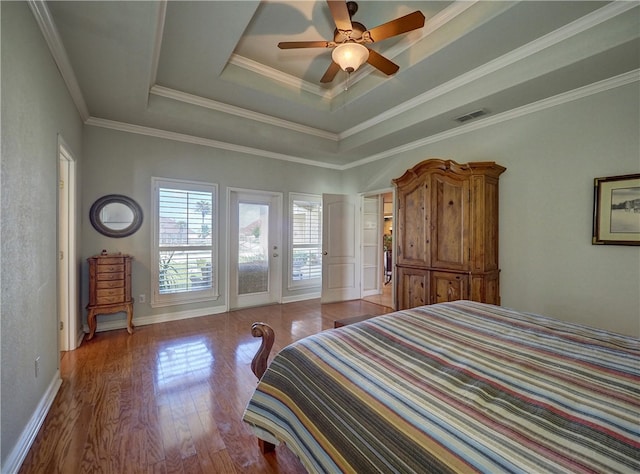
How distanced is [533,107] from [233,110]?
351 cm

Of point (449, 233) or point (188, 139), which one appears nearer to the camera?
point (449, 233)

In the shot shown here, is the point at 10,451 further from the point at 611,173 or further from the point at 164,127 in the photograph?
the point at 611,173

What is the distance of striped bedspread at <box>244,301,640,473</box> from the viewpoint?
743mm

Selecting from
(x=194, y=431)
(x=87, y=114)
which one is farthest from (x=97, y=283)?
(x=194, y=431)

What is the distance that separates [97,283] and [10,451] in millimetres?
2103

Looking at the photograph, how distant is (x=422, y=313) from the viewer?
193 cm

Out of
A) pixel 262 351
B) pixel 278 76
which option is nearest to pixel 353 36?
pixel 278 76

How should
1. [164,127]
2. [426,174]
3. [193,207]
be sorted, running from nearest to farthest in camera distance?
[426,174] < [164,127] < [193,207]

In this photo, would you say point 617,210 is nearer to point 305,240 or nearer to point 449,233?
point 449,233

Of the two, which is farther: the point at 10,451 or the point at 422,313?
the point at 422,313

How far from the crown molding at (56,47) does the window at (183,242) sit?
1.29m

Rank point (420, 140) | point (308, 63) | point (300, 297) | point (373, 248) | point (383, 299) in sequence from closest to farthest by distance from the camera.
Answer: point (308, 63)
point (420, 140)
point (300, 297)
point (383, 299)
point (373, 248)

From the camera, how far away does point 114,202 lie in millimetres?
3641

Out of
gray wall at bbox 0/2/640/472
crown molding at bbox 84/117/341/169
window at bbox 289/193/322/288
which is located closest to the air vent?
gray wall at bbox 0/2/640/472
